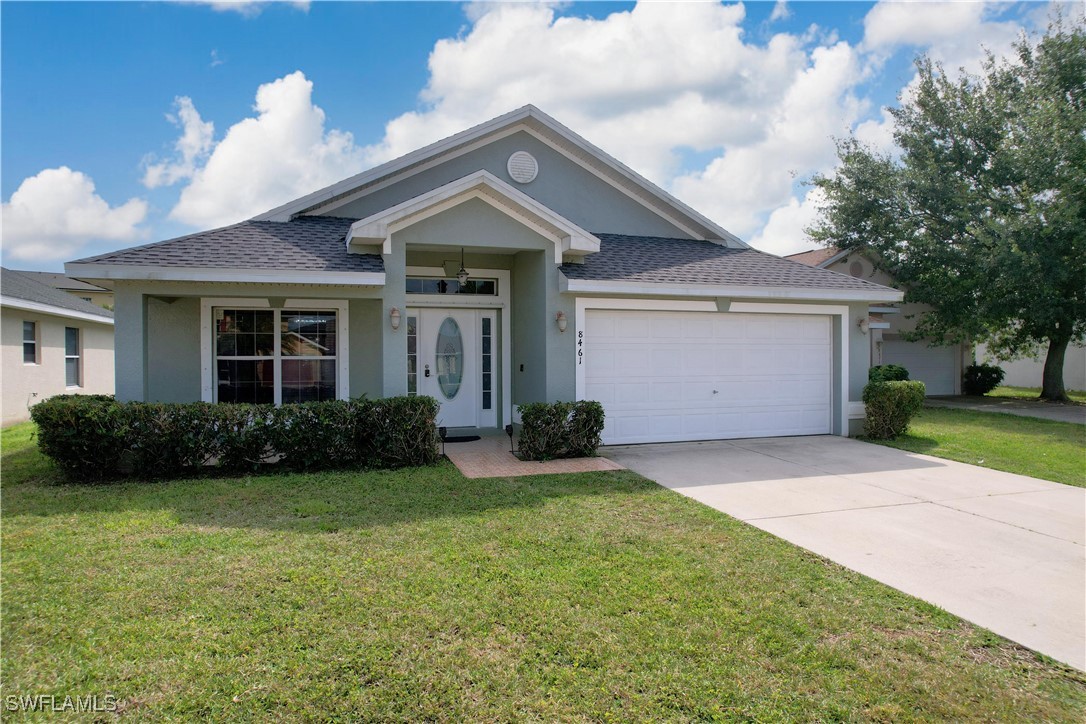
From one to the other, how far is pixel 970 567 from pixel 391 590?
4754 mm

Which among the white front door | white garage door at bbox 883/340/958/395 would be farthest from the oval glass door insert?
white garage door at bbox 883/340/958/395

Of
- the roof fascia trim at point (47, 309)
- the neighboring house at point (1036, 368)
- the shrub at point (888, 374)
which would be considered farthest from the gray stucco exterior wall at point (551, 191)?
the neighboring house at point (1036, 368)

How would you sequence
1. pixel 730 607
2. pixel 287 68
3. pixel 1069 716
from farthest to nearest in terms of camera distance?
pixel 287 68 → pixel 730 607 → pixel 1069 716

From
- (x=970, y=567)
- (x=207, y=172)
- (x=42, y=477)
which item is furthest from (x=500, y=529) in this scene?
(x=207, y=172)

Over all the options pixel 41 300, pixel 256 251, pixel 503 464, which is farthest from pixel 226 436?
pixel 41 300

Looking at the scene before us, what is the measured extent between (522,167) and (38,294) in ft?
40.5

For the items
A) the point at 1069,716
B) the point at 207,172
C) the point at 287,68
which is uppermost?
the point at 287,68

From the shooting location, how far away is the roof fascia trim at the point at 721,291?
10367 mm

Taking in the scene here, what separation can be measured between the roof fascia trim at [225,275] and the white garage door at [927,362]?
1937cm

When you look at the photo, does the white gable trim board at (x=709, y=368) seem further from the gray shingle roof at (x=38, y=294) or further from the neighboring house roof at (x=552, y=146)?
the gray shingle roof at (x=38, y=294)

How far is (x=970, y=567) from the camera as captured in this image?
536 centimetres

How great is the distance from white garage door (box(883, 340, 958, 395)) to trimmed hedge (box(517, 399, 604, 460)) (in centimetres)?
1651

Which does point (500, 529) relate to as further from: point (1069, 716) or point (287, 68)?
point (287, 68)

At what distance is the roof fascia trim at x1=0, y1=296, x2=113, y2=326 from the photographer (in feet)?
43.6
